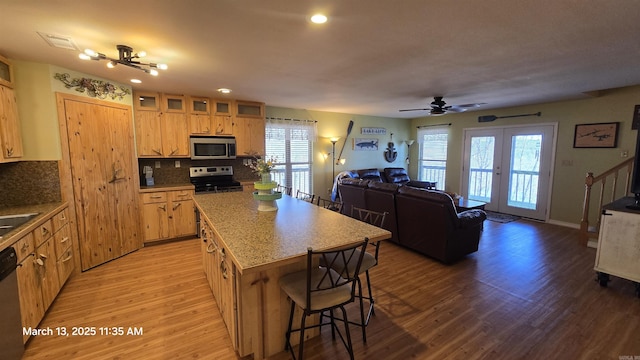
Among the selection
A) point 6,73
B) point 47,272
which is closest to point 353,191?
point 47,272

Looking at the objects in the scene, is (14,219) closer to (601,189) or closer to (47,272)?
(47,272)

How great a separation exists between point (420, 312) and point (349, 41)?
8.12 ft

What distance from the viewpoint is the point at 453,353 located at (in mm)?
1993

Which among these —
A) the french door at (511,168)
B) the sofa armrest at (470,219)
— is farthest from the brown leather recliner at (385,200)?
the french door at (511,168)

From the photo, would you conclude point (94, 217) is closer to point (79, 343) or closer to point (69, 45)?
point (79, 343)

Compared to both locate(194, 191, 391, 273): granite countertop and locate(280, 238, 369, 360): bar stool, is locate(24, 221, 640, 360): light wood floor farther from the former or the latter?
locate(194, 191, 391, 273): granite countertop

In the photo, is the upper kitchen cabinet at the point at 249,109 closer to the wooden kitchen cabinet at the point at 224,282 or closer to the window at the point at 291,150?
the window at the point at 291,150

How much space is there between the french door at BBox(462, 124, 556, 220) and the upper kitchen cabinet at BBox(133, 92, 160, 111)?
6.54 metres

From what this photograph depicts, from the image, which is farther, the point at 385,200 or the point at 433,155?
the point at 433,155

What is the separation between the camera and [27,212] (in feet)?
8.36

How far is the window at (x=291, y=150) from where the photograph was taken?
566cm

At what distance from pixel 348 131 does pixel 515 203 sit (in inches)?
158

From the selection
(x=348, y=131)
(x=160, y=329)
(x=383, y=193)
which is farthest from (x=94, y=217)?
(x=348, y=131)

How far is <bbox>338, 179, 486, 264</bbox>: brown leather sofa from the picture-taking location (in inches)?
133
